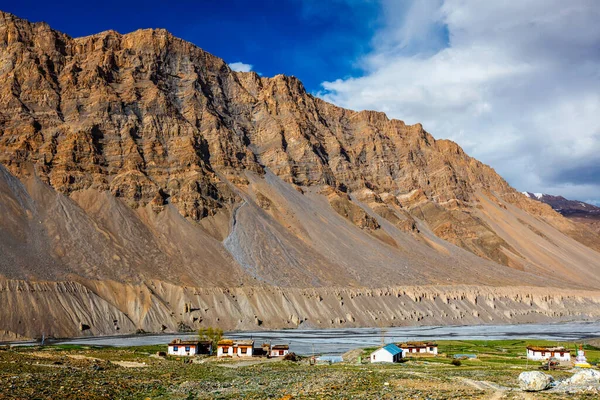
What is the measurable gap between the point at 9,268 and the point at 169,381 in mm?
69030

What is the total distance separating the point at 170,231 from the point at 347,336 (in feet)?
179

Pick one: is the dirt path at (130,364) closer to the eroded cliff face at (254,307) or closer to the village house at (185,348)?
the village house at (185,348)

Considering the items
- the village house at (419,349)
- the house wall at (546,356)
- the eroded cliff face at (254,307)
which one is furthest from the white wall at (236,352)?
the eroded cliff face at (254,307)

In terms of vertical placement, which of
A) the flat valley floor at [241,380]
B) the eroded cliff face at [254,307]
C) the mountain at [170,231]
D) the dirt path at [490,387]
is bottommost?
the dirt path at [490,387]

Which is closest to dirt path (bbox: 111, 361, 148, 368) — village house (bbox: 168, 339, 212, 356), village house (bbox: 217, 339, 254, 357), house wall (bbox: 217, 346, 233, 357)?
village house (bbox: 168, 339, 212, 356)

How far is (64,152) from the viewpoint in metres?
147

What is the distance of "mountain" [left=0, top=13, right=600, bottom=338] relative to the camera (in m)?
106

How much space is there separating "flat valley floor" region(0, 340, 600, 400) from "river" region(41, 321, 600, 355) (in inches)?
741

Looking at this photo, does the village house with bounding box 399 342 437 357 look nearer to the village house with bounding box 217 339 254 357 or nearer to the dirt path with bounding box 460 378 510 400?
the village house with bounding box 217 339 254 357

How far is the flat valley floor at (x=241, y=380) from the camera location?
107 feet

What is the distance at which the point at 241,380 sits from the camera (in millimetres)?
42344

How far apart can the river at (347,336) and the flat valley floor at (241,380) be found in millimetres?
18812

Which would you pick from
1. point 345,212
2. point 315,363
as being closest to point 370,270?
point 345,212

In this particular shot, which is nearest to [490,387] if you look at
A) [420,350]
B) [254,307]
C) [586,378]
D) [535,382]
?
A: [535,382]
